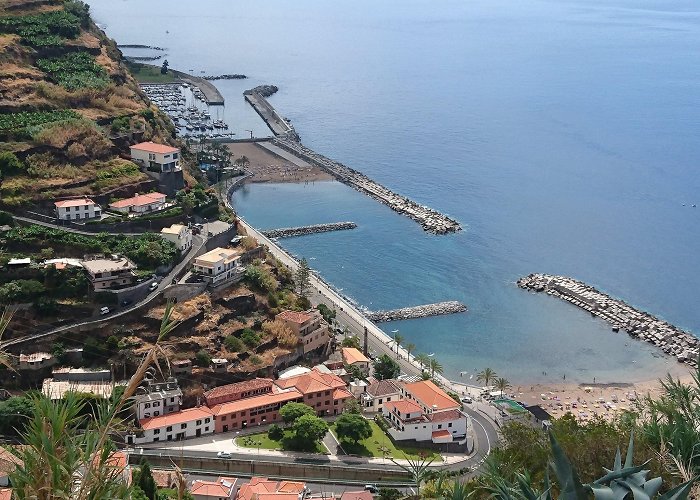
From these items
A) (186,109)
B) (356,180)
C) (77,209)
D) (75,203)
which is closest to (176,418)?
(77,209)

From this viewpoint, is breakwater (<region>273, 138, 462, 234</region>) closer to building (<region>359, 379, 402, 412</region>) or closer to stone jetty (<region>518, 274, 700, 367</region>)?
stone jetty (<region>518, 274, 700, 367</region>)

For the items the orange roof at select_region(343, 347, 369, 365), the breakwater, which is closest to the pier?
the breakwater

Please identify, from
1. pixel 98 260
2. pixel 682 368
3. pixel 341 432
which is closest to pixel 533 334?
pixel 682 368

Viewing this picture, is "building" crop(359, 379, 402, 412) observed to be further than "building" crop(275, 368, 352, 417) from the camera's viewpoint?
Yes

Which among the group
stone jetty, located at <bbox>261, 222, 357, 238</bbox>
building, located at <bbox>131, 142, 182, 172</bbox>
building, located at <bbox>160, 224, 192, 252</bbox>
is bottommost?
stone jetty, located at <bbox>261, 222, 357, 238</bbox>

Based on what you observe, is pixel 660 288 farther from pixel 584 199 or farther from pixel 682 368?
pixel 584 199

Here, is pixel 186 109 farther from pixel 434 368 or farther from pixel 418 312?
pixel 434 368

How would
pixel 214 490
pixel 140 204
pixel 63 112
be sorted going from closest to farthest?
pixel 214 490
pixel 140 204
pixel 63 112
